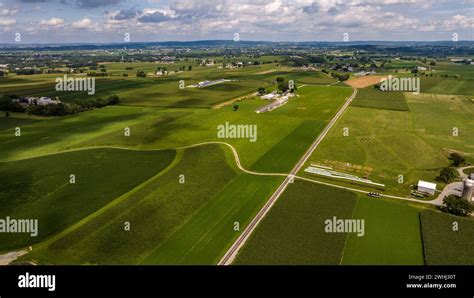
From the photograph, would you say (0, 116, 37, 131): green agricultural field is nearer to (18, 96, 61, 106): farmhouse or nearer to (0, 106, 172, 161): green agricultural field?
(0, 106, 172, 161): green agricultural field

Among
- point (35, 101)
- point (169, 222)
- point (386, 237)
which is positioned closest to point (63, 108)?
point (35, 101)

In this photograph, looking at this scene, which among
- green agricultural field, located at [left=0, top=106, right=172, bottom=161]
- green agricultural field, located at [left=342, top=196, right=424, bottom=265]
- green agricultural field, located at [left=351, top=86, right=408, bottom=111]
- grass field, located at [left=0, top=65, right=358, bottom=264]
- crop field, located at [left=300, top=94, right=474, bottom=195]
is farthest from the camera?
green agricultural field, located at [left=351, top=86, right=408, bottom=111]

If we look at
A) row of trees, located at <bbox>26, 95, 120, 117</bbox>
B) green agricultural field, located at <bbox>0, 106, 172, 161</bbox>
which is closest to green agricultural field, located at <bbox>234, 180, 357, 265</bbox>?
green agricultural field, located at <bbox>0, 106, 172, 161</bbox>

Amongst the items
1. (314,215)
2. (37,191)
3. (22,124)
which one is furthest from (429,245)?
(22,124)

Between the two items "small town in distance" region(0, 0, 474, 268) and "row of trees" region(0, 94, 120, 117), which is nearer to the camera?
"small town in distance" region(0, 0, 474, 268)

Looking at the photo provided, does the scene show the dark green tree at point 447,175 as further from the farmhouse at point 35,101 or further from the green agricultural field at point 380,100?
the farmhouse at point 35,101

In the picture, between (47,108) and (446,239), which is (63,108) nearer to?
(47,108)

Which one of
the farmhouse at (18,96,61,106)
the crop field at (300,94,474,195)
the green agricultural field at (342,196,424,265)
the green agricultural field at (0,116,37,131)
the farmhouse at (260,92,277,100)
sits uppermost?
the farmhouse at (260,92,277,100)

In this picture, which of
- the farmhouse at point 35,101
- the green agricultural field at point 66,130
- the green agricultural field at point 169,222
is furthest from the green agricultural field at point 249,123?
the farmhouse at point 35,101
